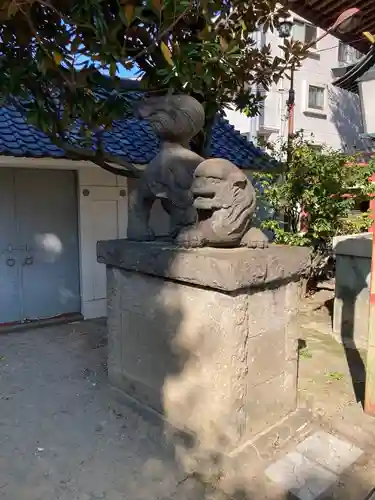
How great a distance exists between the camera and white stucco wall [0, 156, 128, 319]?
590 cm

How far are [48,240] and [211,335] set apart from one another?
12.8 feet

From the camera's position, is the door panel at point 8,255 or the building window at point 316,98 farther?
the building window at point 316,98

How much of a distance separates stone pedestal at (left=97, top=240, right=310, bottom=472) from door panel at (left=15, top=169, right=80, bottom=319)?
2831 mm

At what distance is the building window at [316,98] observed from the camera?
597 inches

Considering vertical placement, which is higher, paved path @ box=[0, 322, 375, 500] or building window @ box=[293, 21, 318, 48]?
building window @ box=[293, 21, 318, 48]

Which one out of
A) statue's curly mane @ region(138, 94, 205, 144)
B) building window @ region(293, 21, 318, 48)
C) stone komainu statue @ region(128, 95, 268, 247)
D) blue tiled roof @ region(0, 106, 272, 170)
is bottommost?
stone komainu statue @ region(128, 95, 268, 247)

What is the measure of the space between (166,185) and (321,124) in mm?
14240

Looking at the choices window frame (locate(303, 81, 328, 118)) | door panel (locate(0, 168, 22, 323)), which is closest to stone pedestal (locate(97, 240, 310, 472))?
door panel (locate(0, 168, 22, 323))

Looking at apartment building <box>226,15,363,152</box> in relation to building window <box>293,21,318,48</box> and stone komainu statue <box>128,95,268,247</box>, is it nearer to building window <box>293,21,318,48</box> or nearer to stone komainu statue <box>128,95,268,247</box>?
building window <box>293,21,318,48</box>

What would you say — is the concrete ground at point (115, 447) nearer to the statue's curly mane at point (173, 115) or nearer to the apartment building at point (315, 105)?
the statue's curly mane at point (173, 115)

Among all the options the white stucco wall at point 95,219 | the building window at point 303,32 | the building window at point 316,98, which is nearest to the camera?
the white stucco wall at point 95,219

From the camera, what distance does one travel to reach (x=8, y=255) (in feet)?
18.3

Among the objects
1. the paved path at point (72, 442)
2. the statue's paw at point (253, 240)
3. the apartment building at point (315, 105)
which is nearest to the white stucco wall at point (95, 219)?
the paved path at point (72, 442)

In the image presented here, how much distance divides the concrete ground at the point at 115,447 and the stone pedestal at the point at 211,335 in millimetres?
257
